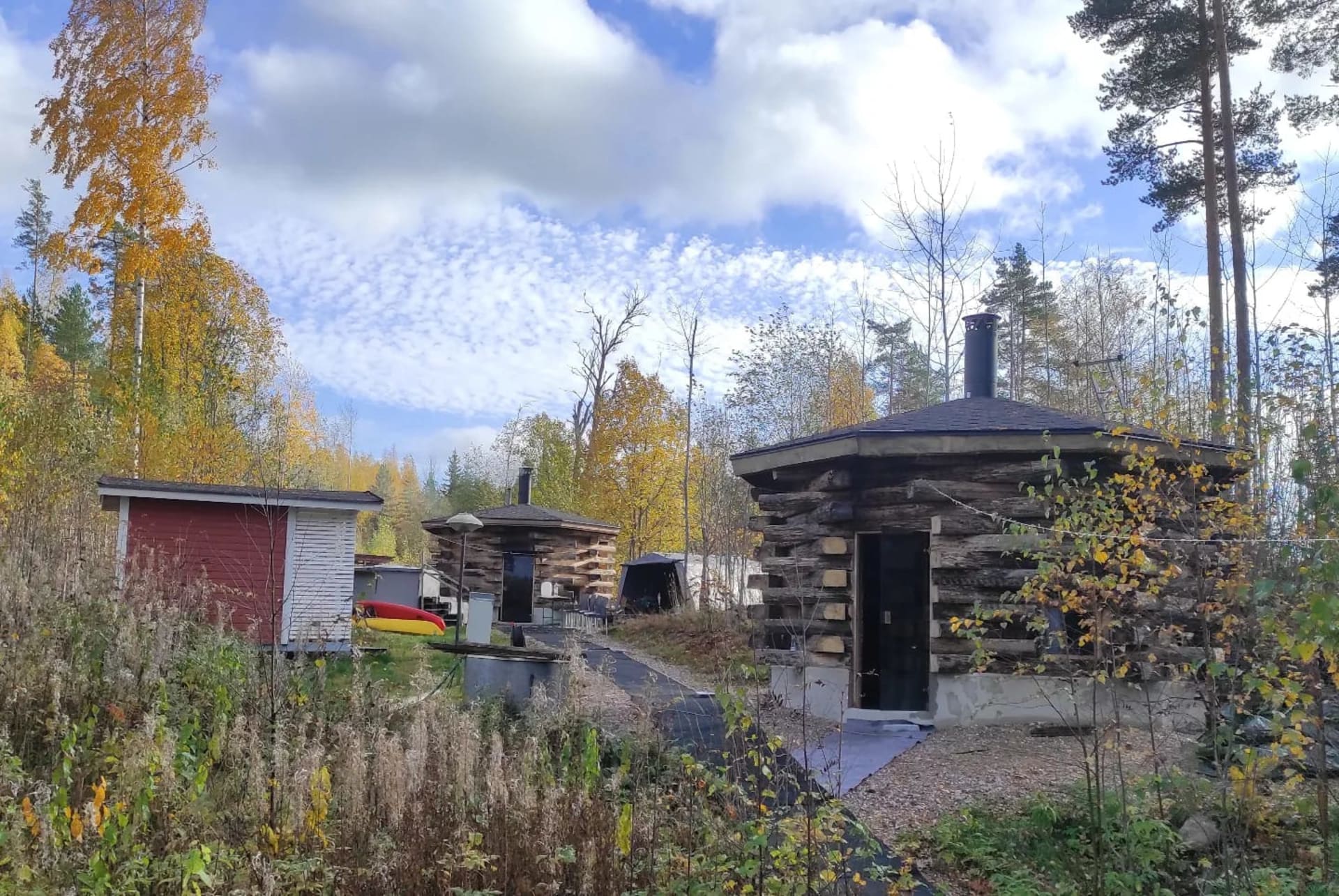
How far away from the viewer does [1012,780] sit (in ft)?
23.3

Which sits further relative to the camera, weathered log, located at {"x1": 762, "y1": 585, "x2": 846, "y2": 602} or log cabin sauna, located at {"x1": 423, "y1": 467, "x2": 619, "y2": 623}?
log cabin sauna, located at {"x1": 423, "y1": 467, "x2": 619, "y2": 623}

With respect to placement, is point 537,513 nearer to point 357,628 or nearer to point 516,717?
point 357,628

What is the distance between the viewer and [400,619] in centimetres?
1705

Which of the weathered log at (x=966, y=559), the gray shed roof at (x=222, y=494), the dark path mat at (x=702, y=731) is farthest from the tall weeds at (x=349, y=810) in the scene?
the gray shed roof at (x=222, y=494)

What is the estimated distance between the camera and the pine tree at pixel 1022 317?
2995cm

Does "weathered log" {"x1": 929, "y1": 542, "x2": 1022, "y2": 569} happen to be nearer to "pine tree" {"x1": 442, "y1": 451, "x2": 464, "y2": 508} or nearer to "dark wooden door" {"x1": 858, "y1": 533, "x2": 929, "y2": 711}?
"dark wooden door" {"x1": 858, "y1": 533, "x2": 929, "y2": 711}

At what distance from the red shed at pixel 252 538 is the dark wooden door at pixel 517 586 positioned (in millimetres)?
10443

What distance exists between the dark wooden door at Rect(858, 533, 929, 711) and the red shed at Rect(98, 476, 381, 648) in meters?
6.88

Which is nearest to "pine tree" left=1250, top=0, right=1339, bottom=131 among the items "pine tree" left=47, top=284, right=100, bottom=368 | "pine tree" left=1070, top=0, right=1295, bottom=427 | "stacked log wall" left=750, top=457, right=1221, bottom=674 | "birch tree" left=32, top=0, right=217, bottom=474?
"pine tree" left=1070, top=0, right=1295, bottom=427

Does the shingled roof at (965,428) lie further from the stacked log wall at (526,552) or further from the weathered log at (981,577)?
the stacked log wall at (526,552)

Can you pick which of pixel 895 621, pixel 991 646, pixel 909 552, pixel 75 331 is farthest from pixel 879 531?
pixel 75 331

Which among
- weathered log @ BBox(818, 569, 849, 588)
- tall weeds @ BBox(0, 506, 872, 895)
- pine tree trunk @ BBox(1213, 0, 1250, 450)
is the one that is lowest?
tall weeds @ BBox(0, 506, 872, 895)

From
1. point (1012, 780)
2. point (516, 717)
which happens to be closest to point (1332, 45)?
point (1012, 780)

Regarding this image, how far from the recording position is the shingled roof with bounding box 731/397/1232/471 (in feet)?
29.9
